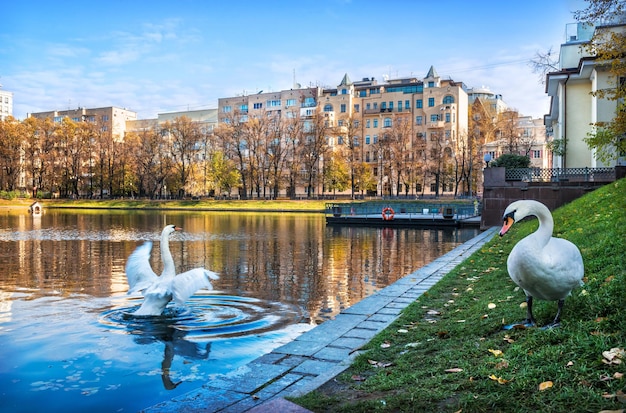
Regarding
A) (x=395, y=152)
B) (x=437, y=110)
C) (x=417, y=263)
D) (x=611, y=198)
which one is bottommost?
(x=417, y=263)

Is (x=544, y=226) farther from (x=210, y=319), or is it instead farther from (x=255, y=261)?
(x=255, y=261)

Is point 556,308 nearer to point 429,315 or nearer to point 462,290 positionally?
point 429,315

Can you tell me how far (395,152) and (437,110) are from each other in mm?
14637

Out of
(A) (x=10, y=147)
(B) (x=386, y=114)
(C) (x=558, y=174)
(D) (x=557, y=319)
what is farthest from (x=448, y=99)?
(D) (x=557, y=319)

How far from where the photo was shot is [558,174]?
95.7 feet

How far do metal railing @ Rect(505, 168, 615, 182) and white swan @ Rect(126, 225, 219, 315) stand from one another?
24.0 metres

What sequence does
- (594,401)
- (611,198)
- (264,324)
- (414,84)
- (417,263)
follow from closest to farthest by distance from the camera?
(594,401) < (264,324) < (611,198) < (417,263) < (414,84)

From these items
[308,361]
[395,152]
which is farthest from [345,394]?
[395,152]

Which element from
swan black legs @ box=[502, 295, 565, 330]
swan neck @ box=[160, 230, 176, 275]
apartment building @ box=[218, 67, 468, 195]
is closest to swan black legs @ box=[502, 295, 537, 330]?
swan black legs @ box=[502, 295, 565, 330]

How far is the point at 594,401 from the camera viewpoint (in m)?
3.95

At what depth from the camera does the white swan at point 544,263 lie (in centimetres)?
555

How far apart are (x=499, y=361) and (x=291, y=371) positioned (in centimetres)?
218

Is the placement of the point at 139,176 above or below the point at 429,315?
above

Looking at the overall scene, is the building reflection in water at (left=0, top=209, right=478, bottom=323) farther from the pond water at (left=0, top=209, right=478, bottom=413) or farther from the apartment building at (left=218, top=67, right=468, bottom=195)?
the apartment building at (left=218, top=67, right=468, bottom=195)
